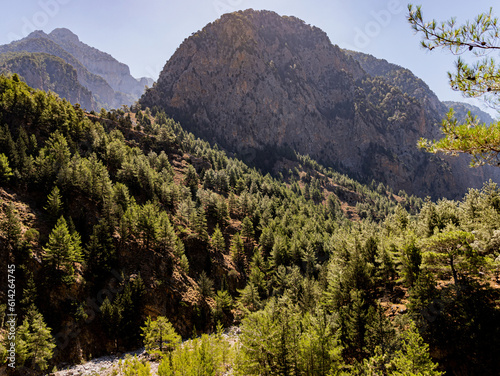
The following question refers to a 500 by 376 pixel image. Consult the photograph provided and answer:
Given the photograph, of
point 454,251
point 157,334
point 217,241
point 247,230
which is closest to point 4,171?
point 157,334

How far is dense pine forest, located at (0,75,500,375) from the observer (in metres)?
18.5

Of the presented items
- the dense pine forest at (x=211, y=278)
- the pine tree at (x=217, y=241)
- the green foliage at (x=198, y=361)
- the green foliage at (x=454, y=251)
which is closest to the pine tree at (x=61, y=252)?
the dense pine forest at (x=211, y=278)

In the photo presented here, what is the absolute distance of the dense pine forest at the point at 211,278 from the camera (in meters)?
18.5

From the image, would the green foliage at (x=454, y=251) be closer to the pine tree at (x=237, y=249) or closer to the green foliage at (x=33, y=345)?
the green foliage at (x=33, y=345)

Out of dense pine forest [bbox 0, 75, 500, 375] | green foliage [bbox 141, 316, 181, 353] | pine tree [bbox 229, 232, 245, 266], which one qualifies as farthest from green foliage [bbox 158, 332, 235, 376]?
pine tree [bbox 229, 232, 245, 266]

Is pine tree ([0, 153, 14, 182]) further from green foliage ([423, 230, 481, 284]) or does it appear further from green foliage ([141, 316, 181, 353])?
green foliage ([423, 230, 481, 284])

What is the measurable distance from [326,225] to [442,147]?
289 feet

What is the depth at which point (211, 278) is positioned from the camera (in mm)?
59438

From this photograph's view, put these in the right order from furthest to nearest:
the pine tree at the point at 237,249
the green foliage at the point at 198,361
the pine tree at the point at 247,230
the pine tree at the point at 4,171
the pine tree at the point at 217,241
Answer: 1. the pine tree at the point at 247,230
2. the pine tree at the point at 237,249
3. the pine tree at the point at 217,241
4. the pine tree at the point at 4,171
5. the green foliage at the point at 198,361

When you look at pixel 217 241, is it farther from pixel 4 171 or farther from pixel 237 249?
pixel 4 171

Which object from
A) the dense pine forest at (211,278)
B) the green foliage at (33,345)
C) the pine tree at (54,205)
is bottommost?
the green foliage at (33,345)

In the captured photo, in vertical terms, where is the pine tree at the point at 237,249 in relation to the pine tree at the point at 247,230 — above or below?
below

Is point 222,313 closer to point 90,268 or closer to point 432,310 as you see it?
point 90,268

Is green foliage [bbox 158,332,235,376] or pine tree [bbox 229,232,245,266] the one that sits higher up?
pine tree [bbox 229,232,245,266]
